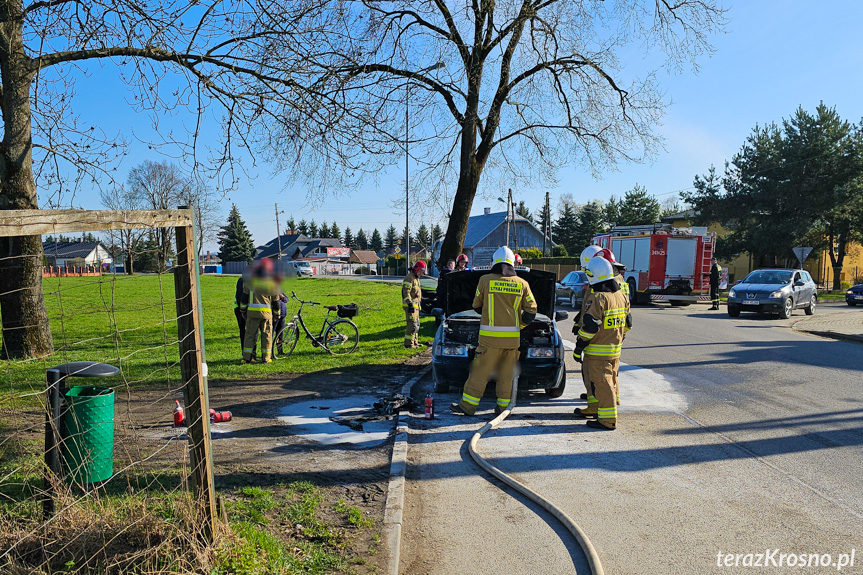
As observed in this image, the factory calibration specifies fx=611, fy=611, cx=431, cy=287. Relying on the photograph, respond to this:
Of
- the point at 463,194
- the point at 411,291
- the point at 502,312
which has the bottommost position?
the point at 411,291

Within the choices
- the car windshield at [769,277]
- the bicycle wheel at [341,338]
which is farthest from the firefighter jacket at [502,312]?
the car windshield at [769,277]

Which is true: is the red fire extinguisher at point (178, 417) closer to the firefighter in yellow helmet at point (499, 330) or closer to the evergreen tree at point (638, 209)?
the firefighter in yellow helmet at point (499, 330)

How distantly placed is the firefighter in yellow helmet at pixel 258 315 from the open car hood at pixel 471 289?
257cm

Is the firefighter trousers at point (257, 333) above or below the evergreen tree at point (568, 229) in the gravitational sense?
below

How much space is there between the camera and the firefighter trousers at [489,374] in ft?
23.8

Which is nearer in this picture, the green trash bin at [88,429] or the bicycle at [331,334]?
the green trash bin at [88,429]

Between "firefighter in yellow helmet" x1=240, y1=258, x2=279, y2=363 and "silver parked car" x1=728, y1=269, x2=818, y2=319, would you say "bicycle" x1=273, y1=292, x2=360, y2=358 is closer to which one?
"firefighter in yellow helmet" x1=240, y1=258, x2=279, y2=363

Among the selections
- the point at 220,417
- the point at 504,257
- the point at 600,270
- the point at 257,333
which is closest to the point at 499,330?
the point at 504,257

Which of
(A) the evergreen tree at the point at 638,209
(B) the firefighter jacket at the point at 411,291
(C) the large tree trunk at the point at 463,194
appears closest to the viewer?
(B) the firefighter jacket at the point at 411,291

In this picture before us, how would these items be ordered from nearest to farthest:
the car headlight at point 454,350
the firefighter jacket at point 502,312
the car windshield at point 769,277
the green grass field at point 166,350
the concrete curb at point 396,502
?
1. the concrete curb at point 396,502
2. the firefighter jacket at point 502,312
3. the car headlight at point 454,350
4. the green grass field at point 166,350
5. the car windshield at point 769,277

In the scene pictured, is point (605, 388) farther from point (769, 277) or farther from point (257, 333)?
point (769, 277)

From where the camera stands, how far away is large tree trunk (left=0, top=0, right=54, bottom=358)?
953 centimetres

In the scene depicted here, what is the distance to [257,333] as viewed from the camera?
10828 mm

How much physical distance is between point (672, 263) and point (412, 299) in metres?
15.9
